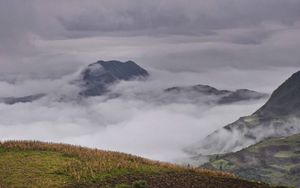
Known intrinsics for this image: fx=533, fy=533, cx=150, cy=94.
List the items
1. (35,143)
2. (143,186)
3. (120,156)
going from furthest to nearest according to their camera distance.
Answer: (35,143) < (120,156) < (143,186)

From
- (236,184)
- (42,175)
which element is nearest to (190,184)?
(236,184)

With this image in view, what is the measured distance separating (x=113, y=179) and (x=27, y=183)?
30.7 feet

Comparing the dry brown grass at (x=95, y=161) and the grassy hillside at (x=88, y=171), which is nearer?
A: the grassy hillside at (x=88, y=171)

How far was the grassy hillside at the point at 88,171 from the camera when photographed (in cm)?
5794

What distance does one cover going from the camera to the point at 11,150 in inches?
2970

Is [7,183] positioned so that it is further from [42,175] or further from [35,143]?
[35,143]

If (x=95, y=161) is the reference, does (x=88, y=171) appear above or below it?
below

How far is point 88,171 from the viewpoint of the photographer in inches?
2516

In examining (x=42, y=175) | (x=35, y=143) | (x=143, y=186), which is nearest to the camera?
(x=143, y=186)

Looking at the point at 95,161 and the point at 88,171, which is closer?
the point at 88,171

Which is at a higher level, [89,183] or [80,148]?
[80,148]

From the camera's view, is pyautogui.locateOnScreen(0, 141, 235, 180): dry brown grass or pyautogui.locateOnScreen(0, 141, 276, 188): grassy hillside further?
pyautogui.locateOnScreen(0, 141, 235, 180): dry brown grass

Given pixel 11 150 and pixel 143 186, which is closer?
pixel 143 186

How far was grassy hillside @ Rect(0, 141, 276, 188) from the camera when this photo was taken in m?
57.9
